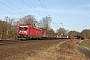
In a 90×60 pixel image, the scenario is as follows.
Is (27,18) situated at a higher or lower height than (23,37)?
higher

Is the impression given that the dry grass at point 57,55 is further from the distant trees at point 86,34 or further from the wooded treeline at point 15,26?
the distant trees at point 86,34

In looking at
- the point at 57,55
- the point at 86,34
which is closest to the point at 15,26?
the point at 57,55

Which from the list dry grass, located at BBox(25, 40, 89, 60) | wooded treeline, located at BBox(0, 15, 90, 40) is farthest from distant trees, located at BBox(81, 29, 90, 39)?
dry grass, located at BBox(25, 40, 89, 60)

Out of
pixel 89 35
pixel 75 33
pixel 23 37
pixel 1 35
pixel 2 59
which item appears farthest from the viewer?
pixel 75 33

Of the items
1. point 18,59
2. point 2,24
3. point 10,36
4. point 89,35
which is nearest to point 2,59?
point 18,59

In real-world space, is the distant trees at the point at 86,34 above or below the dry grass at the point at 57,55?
above

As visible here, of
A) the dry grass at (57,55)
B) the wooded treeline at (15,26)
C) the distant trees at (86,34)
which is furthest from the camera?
the distant trees at (86,34)

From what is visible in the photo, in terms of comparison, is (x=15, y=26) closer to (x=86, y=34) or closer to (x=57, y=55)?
(x=57, y=55)

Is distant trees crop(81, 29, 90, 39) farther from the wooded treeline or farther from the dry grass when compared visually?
the dry grass

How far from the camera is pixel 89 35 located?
149125 millimetres

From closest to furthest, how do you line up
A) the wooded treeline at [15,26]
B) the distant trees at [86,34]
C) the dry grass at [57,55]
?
the dry grass at [57,55]
the wooded treeline at [15,26]
the distant trees at [86,34]

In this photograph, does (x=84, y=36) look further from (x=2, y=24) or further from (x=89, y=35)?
(x=2, y=24)

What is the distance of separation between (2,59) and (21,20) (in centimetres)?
8571

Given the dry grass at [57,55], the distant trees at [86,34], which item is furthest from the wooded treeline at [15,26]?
the dry grass at [57,55]
